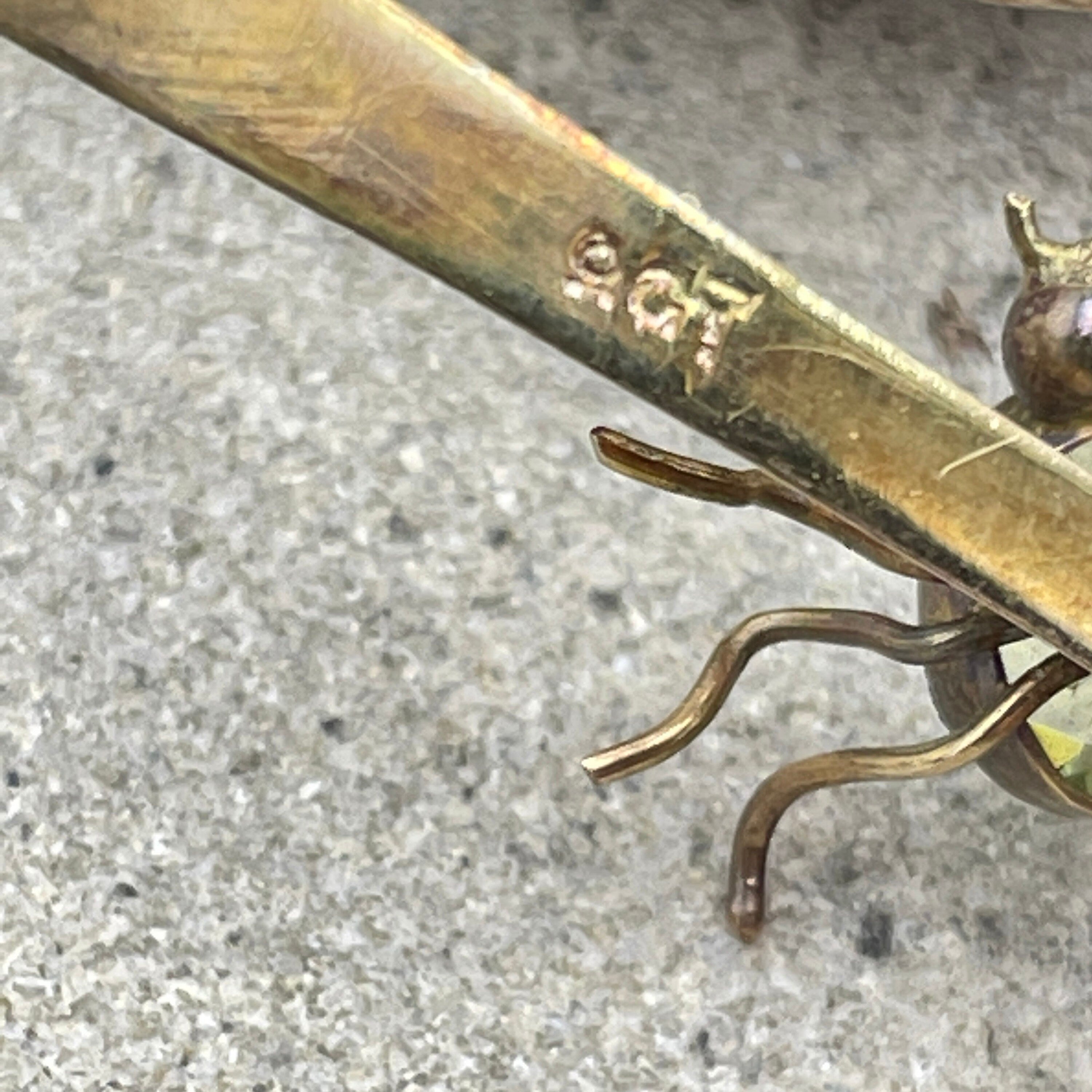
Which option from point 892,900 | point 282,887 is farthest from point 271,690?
point 892,900

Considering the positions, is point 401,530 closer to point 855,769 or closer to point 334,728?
point 334,728

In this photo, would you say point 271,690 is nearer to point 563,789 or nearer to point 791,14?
point 563,789

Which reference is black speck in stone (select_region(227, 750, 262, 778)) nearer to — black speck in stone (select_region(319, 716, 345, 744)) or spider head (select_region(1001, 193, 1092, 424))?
black speck in stone (select_region(319, 716, 345, 744))

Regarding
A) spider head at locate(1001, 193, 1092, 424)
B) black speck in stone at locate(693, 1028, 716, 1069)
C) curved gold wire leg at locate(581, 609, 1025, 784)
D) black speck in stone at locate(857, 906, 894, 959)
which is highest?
spider head at locate(1001, 193, 1092, 424)

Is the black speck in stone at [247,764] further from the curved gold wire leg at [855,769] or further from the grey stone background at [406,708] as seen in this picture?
the curved gold wire leg at [855,769]

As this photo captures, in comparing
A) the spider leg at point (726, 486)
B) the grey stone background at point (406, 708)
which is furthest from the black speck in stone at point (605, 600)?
the spider leg at point (726, 486)

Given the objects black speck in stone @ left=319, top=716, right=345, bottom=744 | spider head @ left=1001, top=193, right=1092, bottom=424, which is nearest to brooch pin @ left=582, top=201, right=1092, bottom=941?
spider head @ left=1001, top=193, right=1092, bottom=424


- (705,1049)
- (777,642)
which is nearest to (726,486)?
(777,642)
